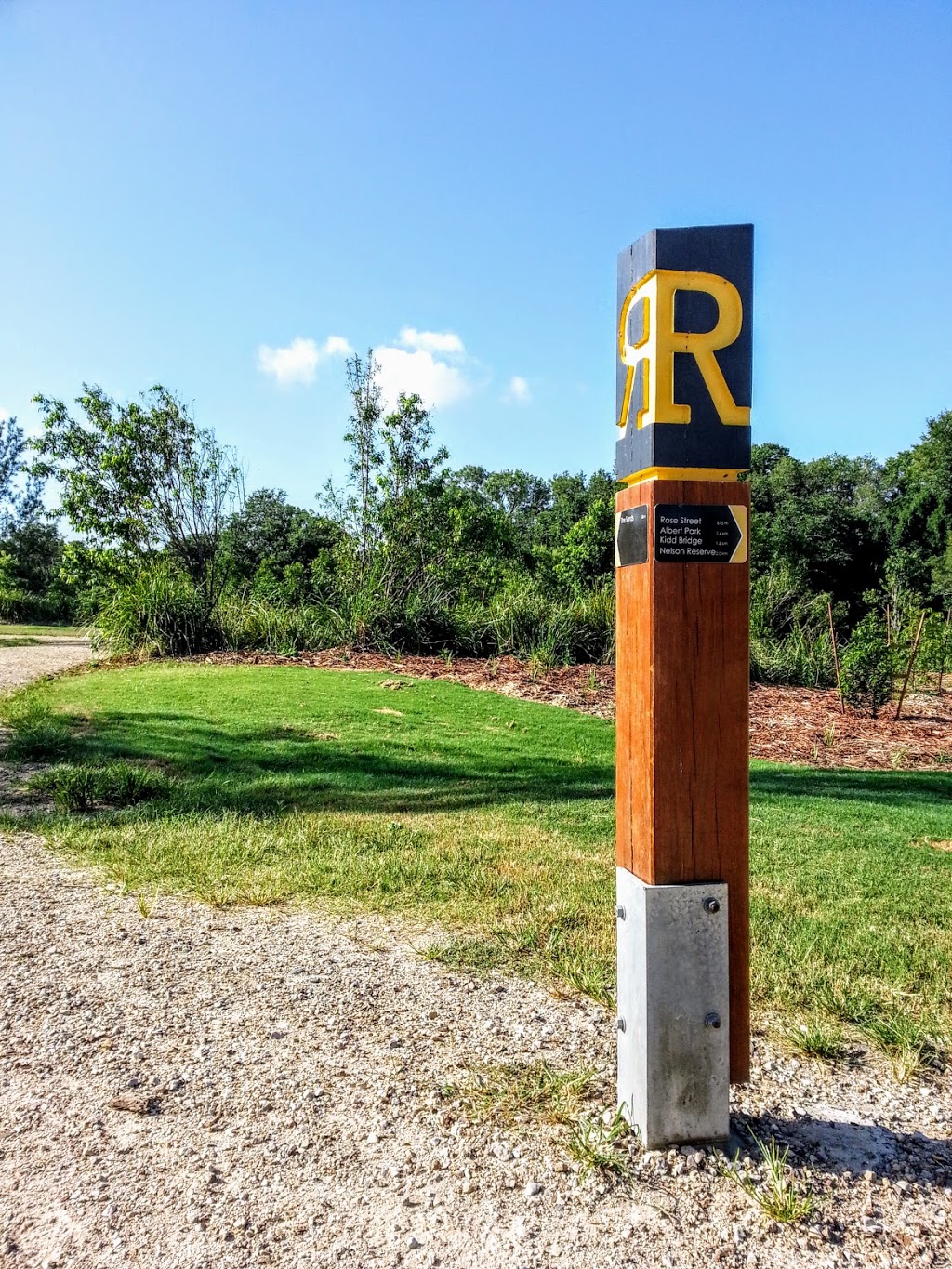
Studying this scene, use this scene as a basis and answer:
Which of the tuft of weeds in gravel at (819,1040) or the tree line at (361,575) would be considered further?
the tree line at (361,575)

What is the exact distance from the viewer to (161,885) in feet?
13.9

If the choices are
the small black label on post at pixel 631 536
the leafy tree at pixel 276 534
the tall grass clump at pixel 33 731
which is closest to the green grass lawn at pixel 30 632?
the leafy tree at pixel 276 534

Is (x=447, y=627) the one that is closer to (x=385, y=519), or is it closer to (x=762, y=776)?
(x=385, y=519)

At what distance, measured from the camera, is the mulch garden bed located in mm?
8930

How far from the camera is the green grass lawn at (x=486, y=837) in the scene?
353cm

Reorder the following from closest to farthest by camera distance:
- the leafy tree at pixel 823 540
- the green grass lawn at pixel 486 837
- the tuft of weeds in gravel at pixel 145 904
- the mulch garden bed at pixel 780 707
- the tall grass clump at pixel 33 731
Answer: the green grass lawn at pixel 486 837, the tuft of weeds in gravel at pixel 145 904, the tall grass clump at pixel 33 731, the mulch garden bed at pixel 780 707, the leafy tree at pixel 823 540

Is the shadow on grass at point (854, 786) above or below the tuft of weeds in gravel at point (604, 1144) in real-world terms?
below

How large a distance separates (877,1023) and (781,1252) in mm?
1213

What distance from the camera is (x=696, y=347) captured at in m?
2.24

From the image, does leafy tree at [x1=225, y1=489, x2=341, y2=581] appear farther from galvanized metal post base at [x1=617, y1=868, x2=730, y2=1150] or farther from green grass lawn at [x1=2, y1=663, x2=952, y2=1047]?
galvanized metal post base at [x1=617, y1=868, x2=730, y2=1150]

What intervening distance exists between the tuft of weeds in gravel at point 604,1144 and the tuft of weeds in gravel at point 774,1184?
9.4 inches

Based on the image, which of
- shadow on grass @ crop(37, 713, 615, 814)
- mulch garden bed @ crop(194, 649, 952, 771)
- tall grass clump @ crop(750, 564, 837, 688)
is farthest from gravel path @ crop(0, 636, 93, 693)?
tall grass clump @ crop(750, 564, 837, 688)

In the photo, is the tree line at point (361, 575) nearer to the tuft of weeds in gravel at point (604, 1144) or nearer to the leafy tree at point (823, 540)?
the tuft of weeds in gravel at point (604, 1144)

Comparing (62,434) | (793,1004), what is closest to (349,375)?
(62,434)
